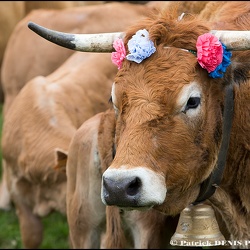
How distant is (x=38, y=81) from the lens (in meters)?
8.85

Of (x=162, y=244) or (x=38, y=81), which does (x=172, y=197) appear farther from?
(x=38, y=81)

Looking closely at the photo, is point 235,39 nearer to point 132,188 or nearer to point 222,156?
point 222,156

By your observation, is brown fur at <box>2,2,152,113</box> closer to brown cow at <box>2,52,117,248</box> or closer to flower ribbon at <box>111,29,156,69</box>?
brown cow at <box>2,52,117,248</box>

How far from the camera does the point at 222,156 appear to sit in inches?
218

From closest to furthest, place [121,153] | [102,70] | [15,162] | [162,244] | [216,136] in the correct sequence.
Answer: [121,153] < [216,136] < [162,244] < [15,162] < [102,70]

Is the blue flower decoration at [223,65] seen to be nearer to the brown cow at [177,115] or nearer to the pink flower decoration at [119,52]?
the brown cow at [177,115]

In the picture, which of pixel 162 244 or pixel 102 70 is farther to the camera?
pixel 102 70

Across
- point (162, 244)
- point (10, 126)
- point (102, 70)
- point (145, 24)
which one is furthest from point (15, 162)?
point (145, 24)

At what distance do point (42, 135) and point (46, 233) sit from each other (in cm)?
144

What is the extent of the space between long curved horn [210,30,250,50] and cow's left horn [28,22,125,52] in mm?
572

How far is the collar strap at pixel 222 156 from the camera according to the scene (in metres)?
5.46

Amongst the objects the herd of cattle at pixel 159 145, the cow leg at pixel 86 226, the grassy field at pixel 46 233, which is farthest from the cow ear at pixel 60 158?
the grassy field at pixel 46 233

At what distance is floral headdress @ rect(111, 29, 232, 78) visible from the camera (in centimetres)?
527

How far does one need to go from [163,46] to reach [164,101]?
352 mm
